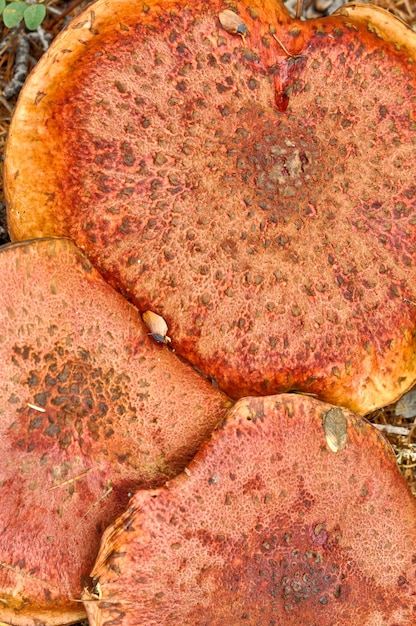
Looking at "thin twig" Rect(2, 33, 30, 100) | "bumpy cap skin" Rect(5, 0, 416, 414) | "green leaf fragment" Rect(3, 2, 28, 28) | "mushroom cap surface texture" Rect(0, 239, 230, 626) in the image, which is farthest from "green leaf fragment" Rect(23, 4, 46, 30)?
"mushroom cap surface texture" Rect(0, 239, 230, 626)

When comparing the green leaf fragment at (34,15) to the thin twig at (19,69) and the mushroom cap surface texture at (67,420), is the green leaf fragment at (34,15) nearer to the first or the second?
the thin twig at (19,69)

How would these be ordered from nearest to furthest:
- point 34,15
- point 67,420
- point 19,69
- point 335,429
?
point 67,420, point 335,429, point 34,15, point 19,69

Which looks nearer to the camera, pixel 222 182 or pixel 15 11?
pixel 222 182

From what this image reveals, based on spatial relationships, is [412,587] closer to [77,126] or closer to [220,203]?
[220,203]

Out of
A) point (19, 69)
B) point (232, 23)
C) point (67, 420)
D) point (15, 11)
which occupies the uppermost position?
point (232, 23)

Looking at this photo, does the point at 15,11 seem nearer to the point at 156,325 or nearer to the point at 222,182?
the point at 222,182

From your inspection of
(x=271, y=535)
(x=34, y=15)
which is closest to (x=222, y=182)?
(x=271, y=535)

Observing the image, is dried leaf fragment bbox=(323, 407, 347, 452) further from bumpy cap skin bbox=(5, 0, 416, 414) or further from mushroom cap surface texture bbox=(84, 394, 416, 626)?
bumpy cap skin bbox=(5, 0, 416, 414)
